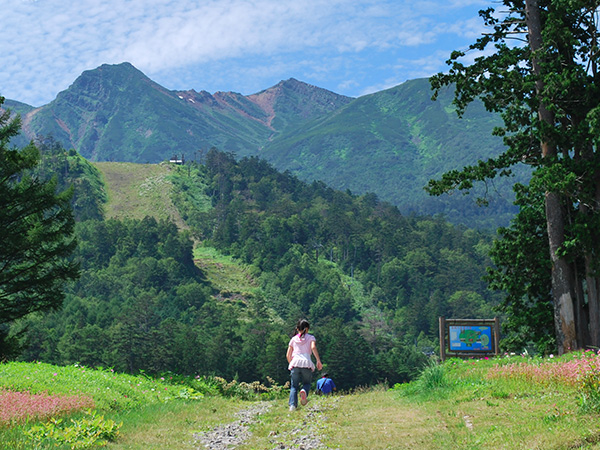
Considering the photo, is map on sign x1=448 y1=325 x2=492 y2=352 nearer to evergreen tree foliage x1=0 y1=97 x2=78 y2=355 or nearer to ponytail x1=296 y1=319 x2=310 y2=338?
ponytail x1=296 y1=319 x2=310 y2=338

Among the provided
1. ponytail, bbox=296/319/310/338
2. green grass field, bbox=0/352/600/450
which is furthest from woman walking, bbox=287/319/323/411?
green grass field, bbox=0/352/600/450

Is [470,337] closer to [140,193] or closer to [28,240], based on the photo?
[28,240]

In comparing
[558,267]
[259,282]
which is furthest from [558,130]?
[259,282]

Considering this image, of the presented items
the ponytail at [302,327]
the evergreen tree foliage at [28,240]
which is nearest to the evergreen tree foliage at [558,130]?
the ponytail at [302,327]

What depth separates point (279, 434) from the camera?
29.6ft

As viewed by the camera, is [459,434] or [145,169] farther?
[145,169]

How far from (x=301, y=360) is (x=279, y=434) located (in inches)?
79.4

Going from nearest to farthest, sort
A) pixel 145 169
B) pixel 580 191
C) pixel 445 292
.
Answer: pixel 580 191
pixel 445 292
pixel 145 169

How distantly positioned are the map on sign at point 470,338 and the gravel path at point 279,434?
7013 mm

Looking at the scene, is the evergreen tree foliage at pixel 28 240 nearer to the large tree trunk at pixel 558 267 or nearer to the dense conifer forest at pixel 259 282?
the large tree trunk at pixel 558 267

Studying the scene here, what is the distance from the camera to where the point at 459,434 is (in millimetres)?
8250

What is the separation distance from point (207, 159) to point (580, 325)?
180 meters

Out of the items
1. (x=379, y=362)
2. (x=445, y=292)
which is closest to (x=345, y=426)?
(x=379, y=362)

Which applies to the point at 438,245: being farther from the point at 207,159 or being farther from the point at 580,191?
the point at 580,191
